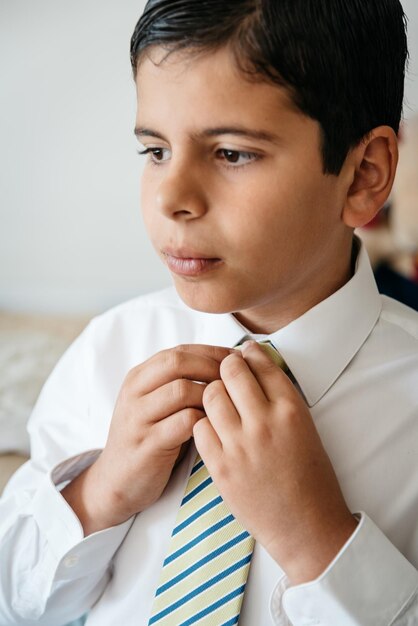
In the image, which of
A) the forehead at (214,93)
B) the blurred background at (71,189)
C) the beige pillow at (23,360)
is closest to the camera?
the forehead at (214,93)

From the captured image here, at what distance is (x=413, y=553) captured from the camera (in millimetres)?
708

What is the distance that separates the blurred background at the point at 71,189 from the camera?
1341 millimetres

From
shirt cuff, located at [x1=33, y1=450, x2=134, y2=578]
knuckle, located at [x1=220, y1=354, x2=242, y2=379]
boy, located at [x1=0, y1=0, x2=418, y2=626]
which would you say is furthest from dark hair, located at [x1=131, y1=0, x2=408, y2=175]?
shirt cuff, located at [x1=33, y1=450, x2=134, y2=578]

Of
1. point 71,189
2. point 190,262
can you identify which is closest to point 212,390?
point 190,262

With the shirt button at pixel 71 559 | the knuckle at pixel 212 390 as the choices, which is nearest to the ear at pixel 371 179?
the knuckle at pixel 212 390

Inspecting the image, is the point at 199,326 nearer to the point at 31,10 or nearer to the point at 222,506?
the point at 222,506

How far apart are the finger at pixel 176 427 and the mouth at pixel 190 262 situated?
140mm

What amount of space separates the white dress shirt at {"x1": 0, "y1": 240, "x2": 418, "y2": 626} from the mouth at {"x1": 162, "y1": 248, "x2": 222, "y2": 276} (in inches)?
5.2

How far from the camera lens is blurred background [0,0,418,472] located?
134 centimetres

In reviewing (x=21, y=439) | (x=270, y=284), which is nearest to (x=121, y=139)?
(x=21, y=439)

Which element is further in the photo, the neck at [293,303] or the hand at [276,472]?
→ the neck at [293,303]

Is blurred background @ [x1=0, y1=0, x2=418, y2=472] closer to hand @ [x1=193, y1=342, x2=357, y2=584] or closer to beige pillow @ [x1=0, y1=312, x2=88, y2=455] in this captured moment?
beige pillow @ [x1=0, y1=312, x2=88, y2=455]

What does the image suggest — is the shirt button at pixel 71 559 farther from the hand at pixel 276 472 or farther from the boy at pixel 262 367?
the hand at pixel 276 472

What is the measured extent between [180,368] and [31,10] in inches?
40.5
